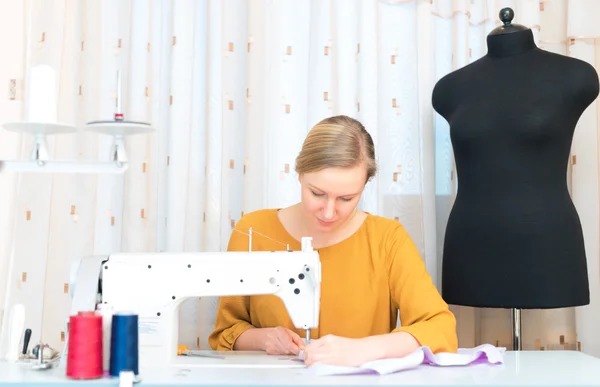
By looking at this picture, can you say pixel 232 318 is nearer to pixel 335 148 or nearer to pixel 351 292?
pixel 351 292

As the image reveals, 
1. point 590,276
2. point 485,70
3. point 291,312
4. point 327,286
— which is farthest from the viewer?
point 590,276

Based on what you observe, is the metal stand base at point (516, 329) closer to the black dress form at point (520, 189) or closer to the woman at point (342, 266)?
the black dress form at point (520, 189)

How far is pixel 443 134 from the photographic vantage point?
7.37 feet

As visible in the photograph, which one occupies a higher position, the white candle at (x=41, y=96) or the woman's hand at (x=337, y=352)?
the white candle at (x=41, y=96)

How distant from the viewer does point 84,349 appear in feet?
3.92

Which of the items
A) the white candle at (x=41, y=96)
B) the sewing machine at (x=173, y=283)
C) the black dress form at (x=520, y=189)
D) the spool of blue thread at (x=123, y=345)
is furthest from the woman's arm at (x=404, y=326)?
the white candle at (x=41, y=96)

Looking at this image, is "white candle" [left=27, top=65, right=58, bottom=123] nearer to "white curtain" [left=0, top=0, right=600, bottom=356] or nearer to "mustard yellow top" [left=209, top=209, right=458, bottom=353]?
"mustard yellow top" [left=209, top=209, right=458, bottom=353]

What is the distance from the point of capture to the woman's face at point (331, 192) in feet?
5.28

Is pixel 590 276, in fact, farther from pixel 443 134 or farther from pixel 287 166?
pixel 287 166

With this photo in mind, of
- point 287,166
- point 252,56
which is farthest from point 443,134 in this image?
point 252,56

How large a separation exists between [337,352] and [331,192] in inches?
16.4

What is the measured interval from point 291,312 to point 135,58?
3.83ft

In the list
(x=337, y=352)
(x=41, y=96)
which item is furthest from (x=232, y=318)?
(x=41, y=96)

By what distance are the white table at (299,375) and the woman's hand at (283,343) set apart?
9 cm
